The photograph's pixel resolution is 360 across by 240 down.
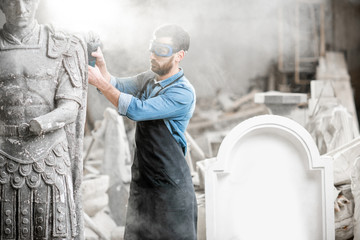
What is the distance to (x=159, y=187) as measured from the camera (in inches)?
133

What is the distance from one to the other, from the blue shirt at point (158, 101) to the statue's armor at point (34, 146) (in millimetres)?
490

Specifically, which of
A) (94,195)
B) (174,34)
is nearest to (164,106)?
(174,34)

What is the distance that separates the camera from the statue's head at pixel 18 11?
284 cm

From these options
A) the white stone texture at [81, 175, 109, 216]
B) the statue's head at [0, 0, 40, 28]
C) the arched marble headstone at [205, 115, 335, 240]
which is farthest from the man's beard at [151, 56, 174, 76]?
the white stone texture at [81, 175, 109, 216]

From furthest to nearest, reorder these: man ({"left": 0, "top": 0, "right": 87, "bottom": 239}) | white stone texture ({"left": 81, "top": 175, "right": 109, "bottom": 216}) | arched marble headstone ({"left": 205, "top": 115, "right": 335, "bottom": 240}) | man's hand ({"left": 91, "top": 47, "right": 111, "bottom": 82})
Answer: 1. white stone texture ({"left": 81, "top": 175, "right": 109, "bottom": 216})
2. arched marble headstone ({"left": 205, "top": 115, "right": 335, "bottom": 240})
3. man's hand ({"left": 91, "top": 47, "right": 111, "bottom": 82})
4. man ({"left": 0, "top": 0, "right": 87, "bottom": 239})

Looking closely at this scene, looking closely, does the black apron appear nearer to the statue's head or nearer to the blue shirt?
the blue shirt

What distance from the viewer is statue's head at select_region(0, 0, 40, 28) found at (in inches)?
112

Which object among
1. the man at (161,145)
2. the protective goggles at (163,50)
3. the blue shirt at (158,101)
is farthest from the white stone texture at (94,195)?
the protective goggles at (163,50)

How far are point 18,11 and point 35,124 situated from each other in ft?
2.12

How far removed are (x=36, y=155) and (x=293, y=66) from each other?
667cm

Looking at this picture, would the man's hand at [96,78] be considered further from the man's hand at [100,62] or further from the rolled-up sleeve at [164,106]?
the rolled-up sleeve at [164,106]

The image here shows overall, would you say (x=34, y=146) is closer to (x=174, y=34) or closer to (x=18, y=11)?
(x=18, y=11)

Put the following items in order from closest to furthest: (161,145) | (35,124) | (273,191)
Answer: (35,124) < (161,145) < (273,191)

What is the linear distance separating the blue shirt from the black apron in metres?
0.07
